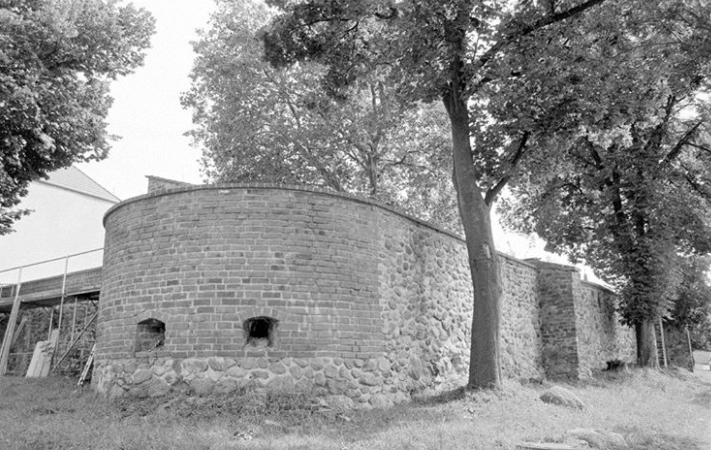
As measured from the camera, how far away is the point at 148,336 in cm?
939

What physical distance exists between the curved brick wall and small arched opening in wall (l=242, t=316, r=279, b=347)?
78 mm

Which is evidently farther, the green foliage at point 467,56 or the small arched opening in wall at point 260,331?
the green foliage at point 467,56

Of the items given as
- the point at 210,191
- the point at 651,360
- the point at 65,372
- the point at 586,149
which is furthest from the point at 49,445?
the point at 651,360

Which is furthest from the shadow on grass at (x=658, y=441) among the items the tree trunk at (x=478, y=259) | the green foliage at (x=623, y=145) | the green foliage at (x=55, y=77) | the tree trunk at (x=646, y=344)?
the tree trunk at (x=646, y=344)

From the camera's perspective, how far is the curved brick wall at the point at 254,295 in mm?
8836

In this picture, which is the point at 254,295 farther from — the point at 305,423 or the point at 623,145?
the point at 623,145

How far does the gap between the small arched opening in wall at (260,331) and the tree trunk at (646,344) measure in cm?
1634

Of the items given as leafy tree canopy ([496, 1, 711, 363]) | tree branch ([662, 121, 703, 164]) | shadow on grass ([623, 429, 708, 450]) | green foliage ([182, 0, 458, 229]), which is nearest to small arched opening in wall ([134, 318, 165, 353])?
shadow on grass ([623, 429, 708, 450])

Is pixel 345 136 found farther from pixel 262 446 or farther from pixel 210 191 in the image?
pixel 262 446

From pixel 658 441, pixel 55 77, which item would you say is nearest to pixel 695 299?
pixel 658 441

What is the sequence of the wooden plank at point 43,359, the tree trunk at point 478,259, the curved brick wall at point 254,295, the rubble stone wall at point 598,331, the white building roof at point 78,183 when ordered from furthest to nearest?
the white building roof at point 78,183 → the rubble stone wall at point 598,331 → the wooden plank at point 43,359 → the tree trunk at point 478,259 → the curved brick wall at point 254,295

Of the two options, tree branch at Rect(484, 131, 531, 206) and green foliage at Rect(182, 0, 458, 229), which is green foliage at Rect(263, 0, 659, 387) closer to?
tree branch at Rect(484, 131, 531, 206)

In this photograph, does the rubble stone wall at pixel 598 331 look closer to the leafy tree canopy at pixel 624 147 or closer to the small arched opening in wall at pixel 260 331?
the leafy tree canopy at pixel 624 147

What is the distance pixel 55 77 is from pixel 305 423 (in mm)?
9843
